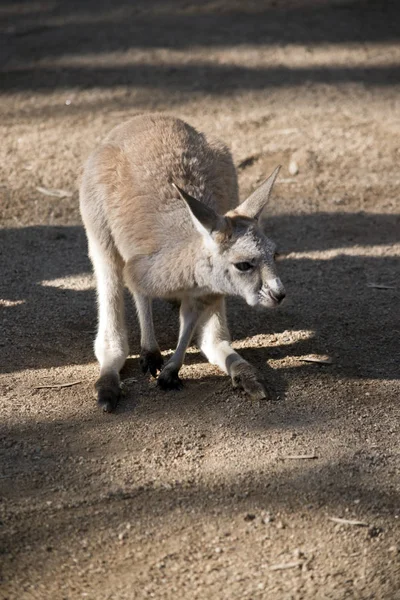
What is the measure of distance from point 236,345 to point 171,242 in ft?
3.04

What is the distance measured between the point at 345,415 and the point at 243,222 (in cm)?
99

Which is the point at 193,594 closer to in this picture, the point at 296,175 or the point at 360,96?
the point at 296,175

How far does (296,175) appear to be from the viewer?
23.6 ft

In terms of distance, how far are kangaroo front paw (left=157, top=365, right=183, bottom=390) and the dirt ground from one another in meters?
0.05

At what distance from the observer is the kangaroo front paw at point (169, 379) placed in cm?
432

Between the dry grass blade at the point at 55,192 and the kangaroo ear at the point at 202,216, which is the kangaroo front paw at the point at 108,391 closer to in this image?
the kangaroo ear at the point at 202,216

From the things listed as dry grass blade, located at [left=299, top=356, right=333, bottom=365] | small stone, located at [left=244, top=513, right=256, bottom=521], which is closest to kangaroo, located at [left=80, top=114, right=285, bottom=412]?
dry grass blade, located at [left=299, top=356, right=333, bottom=365]

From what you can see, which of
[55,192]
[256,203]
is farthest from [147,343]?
[55,192]

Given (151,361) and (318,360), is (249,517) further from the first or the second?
(318,360)

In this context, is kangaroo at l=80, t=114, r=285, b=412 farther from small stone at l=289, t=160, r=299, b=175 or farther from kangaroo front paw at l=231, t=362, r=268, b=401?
small stone at l=289, t=160, r=299, b=175

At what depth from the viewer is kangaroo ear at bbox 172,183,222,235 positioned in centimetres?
387

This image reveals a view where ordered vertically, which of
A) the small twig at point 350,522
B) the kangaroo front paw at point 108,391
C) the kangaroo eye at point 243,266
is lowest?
the small twig at point 350,522

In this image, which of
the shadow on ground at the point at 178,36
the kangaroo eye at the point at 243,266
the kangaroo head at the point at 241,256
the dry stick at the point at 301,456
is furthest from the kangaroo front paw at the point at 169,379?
the shadow on ground at the point at 178,36

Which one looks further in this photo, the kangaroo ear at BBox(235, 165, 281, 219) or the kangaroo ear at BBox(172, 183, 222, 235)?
the kangaroo ear at BBox(235, 165, 281, 219)
